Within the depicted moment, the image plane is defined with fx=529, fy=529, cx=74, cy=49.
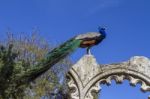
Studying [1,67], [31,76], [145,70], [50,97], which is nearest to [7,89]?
[1,67]

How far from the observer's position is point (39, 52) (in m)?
22.9

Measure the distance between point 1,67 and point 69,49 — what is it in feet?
9.13

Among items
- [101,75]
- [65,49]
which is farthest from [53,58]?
[101,75]

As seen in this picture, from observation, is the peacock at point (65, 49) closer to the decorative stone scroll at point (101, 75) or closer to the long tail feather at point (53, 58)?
the long tail feather at point (53, 58)

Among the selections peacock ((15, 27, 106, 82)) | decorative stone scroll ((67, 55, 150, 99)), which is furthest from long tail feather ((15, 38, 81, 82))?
decorative stone scroll ((67, 55, 150, 99))

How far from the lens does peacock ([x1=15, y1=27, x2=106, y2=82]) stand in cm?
1309

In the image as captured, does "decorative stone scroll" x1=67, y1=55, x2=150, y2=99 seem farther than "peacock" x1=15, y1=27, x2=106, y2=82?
No

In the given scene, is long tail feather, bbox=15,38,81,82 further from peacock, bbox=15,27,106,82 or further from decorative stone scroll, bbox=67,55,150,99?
decorative stone scroll, bbox=67,55,150,99

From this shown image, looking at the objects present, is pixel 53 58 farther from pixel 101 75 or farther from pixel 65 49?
pixel 101 75

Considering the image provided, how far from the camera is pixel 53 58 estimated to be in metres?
13.2

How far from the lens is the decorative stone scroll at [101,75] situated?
12.7 metres

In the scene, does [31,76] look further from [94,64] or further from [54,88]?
[54,88]

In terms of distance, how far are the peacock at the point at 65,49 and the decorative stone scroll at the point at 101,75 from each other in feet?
1.65

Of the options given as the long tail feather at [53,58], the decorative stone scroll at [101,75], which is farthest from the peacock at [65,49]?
the decorative stone scroll at [101,75]
